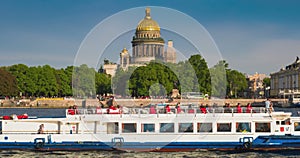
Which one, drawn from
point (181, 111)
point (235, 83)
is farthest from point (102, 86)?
point (181, 111)

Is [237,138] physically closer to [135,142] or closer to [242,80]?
[135,142]

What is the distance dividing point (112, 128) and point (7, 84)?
300 feet

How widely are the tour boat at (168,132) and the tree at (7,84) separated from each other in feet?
289

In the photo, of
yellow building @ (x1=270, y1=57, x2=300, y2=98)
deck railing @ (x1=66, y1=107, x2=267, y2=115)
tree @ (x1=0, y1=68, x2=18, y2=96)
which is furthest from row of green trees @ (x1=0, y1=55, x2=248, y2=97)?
deck railing @ (x1=66, y1=107, x2=267, y2=115)

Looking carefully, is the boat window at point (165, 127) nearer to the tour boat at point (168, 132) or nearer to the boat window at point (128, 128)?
the tour boat at point (168, 132)

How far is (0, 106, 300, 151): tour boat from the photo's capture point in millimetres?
34562

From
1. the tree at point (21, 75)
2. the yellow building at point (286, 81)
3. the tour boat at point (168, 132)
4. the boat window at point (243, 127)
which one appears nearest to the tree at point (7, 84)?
the tree at point (21, 75)

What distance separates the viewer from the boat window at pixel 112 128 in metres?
34.8

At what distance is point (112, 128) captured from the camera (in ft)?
115

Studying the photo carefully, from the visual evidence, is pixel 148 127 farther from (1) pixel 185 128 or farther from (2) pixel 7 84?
(2) pixel 7 84

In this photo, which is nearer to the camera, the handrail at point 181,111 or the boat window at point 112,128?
the boat window at point 112,128

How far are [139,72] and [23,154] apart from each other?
88391 mm

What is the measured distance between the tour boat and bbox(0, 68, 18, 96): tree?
289ft

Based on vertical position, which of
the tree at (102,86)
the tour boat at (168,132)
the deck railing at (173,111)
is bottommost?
the tour boat at (168,132)
